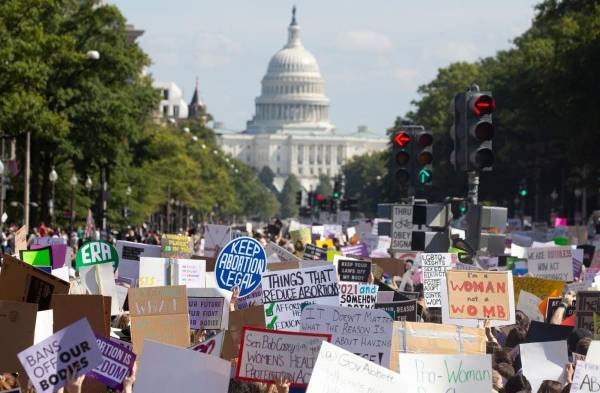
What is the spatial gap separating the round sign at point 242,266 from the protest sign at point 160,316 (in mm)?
3449

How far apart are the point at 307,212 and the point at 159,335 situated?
8930 cm

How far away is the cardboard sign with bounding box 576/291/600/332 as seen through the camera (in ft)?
49.2

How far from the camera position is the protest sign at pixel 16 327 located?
11.8 meters

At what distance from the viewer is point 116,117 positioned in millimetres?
62656

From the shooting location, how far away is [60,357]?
9812mm

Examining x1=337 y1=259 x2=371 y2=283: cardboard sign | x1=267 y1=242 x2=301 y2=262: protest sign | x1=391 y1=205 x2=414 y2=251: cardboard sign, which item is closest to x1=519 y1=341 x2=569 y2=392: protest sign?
x1=337 y1=259 x2=371 y2=283: cardboard sign

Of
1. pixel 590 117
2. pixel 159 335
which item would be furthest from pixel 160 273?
pixel 590 117

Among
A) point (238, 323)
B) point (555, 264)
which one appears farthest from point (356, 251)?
point (238, 323)

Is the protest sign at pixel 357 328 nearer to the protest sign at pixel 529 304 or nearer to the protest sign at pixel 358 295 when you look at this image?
the protest sign at pixel 358 295

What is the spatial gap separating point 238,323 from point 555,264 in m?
9.38

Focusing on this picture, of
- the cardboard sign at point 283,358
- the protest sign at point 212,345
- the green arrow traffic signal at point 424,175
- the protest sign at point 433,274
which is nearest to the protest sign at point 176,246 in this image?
the green arrow traffic signal at point 424,175

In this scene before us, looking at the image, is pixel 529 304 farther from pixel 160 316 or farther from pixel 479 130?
pixel 160 316

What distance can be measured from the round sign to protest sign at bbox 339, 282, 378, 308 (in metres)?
1.24

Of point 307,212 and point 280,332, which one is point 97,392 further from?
point 307,212
